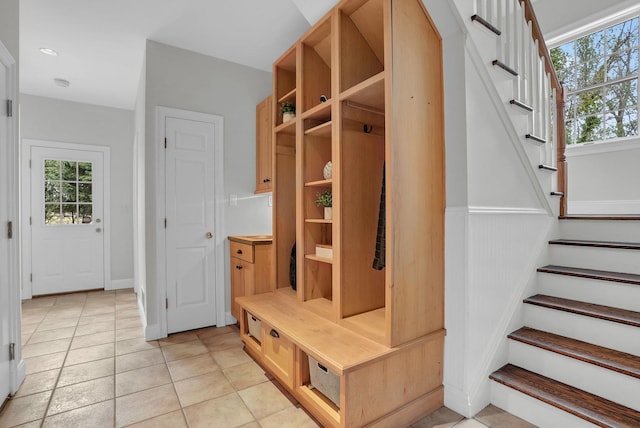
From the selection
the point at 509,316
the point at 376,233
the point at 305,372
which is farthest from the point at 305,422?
the point at 509,316

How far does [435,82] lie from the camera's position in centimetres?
182

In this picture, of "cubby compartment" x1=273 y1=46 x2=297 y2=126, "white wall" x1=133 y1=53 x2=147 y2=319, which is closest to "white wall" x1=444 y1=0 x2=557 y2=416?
"cubby compartment" x1=273 y1=46 x2=297 y2=126

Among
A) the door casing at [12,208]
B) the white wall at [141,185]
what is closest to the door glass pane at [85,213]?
the white wall at [141,185]

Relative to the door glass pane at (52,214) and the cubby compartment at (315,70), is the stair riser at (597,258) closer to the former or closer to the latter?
the cubby compartment at (315,70)

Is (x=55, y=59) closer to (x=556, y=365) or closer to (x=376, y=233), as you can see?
(x=376, y=233)

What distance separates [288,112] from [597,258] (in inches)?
98.2

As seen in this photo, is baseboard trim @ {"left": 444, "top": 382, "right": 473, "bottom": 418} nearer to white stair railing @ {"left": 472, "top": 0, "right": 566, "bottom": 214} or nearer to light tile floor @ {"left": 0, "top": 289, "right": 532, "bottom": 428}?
light tile floor @ {"left": 0, "top": 289, "right": 532, "bottom": 428}

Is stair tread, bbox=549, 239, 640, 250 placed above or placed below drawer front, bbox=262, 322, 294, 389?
above

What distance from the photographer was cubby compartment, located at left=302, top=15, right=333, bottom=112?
2.26m

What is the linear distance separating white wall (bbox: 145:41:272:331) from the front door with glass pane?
8.27 feet

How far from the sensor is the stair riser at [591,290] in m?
1.79

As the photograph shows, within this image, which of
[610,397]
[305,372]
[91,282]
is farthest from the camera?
[91,282]

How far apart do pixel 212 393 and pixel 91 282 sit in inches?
149

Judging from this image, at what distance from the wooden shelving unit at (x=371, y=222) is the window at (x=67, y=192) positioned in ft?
12.4
